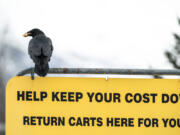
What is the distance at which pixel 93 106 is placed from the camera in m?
3.04

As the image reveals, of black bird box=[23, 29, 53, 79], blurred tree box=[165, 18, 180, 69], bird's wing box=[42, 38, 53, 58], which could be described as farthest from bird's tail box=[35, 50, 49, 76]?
blurred tree box=[165, 18, 180, 69]

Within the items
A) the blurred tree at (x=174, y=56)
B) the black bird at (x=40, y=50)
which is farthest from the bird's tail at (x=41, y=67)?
the blurred tree at (x=174, y=56)

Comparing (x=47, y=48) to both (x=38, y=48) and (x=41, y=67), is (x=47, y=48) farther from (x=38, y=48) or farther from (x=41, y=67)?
(x=41, y=67)

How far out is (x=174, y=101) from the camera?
3.08m

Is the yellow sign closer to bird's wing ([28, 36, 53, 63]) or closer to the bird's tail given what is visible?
the bird's tail

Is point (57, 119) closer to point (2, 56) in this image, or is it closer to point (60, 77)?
point (60, 77)

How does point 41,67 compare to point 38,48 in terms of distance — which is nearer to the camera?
point 41,67

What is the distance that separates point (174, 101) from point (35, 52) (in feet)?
3.96

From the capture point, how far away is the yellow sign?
119 inches

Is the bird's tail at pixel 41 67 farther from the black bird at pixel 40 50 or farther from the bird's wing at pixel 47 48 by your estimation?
the bird's wing at pixel 47 48

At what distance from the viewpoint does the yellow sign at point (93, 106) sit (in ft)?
9.92

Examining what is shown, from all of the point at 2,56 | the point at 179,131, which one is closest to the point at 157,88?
the point at 179,131

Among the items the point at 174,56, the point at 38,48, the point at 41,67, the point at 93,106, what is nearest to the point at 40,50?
the point at 38,48

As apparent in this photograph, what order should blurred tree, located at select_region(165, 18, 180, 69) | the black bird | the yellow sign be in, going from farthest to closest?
blurred tree, located at select_region(165, 18, 180, 69), the black bird, the yellow sign
